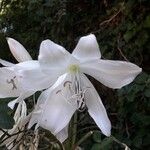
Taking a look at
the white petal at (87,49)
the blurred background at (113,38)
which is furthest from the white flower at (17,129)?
the blurred background at (113,38)

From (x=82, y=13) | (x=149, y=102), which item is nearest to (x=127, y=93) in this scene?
(x=149, y=102)

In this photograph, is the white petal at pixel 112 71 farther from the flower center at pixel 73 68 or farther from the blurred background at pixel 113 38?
the blurred background at pixel 113 38

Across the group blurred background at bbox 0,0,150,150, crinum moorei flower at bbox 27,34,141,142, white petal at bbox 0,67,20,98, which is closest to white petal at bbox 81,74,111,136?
crinum moorei flower at bbox 27,34,141,142

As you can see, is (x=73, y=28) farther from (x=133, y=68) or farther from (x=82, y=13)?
(x=133, y=68)

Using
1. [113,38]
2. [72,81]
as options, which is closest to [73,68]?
[72,81]

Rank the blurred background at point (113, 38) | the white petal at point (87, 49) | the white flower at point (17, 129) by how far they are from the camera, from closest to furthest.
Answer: the white petal at point (87, 49) → the white flower at point (17, 129) → the blurred background at point (113, 38)

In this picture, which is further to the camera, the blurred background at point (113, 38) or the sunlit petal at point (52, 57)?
the blurred background at point (113, 38)

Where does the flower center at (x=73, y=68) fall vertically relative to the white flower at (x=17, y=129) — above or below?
above
